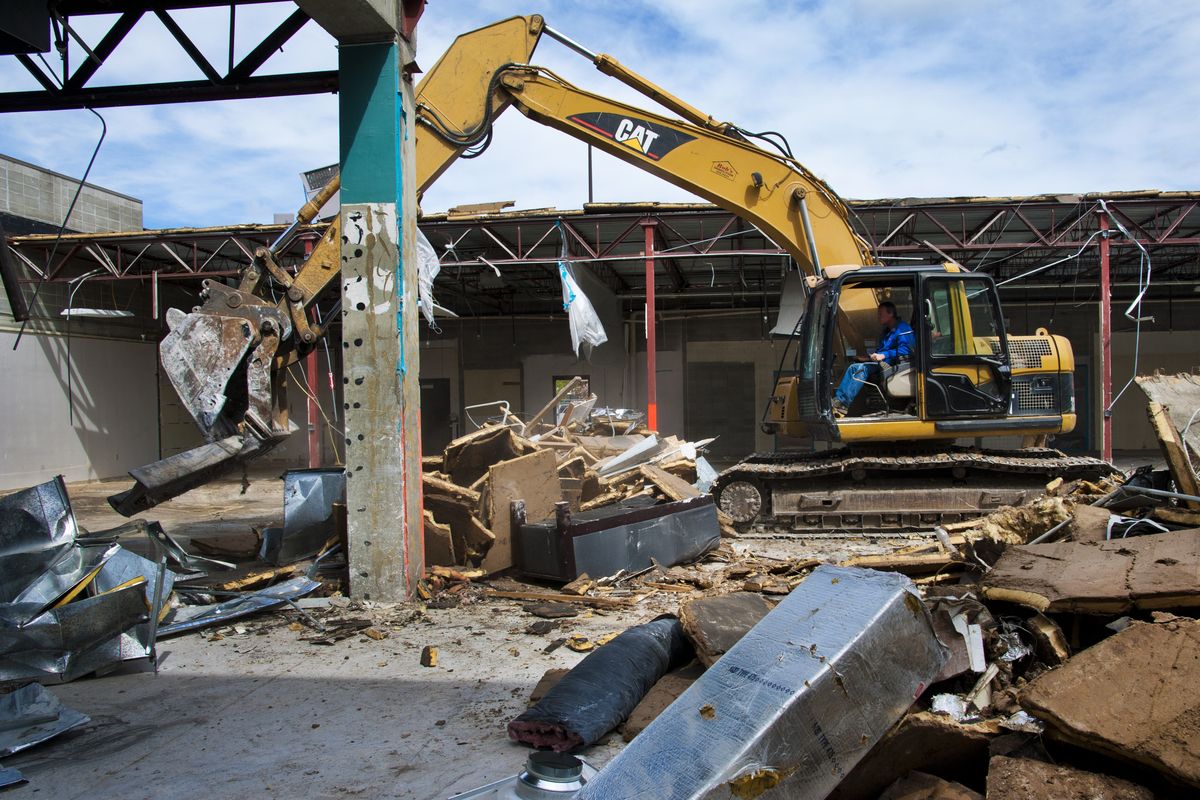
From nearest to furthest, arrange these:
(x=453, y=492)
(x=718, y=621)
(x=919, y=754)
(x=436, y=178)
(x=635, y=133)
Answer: (x=919, y=754) → (x=718, y=621) → (x=453, y=492) → (x=436, y=178) → (x=635, y=133)

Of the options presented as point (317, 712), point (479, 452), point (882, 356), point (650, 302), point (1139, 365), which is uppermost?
point (650, 302)

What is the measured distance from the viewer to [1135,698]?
2.66 metres

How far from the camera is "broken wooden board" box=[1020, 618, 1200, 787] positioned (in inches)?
96.4

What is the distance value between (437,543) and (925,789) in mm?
4687

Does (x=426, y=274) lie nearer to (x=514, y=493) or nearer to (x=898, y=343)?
(x=514, y=493)

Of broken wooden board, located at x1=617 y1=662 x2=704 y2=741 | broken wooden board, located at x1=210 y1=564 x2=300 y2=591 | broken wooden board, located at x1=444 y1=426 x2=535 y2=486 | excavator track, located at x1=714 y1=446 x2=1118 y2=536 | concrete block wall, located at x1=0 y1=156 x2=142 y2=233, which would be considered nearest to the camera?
broken wooden board, located at x1=617 y1=662 x2=704 y2=741

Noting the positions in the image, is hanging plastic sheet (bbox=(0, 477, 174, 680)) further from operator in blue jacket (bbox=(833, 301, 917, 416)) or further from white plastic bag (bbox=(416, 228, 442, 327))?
operator in blue jacket (bbox=(833, 301, 917, 416))

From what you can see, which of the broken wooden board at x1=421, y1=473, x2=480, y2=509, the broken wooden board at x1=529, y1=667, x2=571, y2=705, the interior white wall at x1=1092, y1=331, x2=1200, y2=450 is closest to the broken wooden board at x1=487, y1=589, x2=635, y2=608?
the broken wooden board at x1=421, y1=473, x2=480, y2=509

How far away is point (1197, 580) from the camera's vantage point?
3266mm

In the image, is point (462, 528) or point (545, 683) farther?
point (462, 528)

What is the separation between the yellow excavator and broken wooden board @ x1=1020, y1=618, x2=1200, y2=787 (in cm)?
565

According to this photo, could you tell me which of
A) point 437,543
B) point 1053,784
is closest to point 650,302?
point 437,543

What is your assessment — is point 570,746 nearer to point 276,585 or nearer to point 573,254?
point 276,585

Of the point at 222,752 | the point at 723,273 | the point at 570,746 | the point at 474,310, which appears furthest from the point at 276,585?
the point at 474,310
